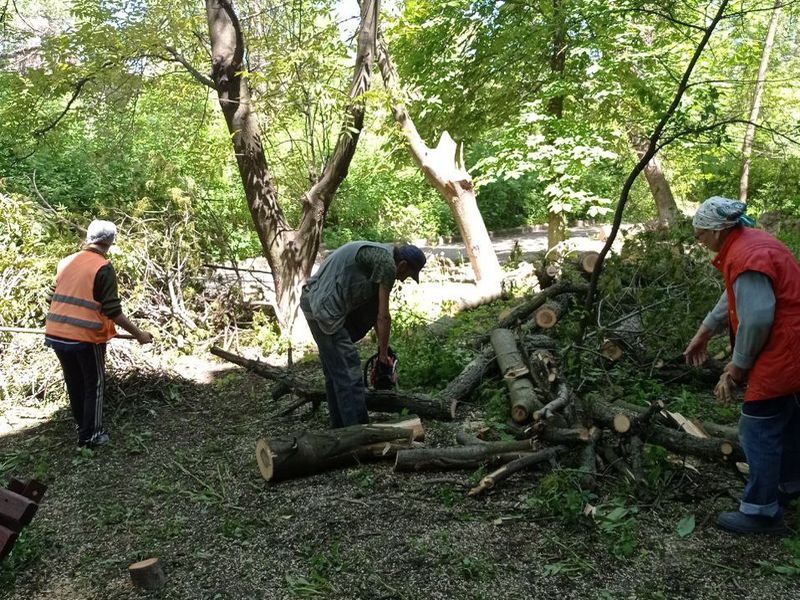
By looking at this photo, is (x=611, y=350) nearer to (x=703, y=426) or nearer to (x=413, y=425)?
(x=703, y=426)

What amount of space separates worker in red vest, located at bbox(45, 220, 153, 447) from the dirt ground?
2.01 ft

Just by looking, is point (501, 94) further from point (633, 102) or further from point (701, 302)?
point (701, 302)

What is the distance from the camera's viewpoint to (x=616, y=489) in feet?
11.8

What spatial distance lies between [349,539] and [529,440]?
1374 mm

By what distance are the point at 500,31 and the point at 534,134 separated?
189 centimetres

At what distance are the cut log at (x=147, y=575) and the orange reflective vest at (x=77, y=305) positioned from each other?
2.26 meters

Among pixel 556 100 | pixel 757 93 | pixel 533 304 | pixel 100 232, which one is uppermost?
pixel 556 100

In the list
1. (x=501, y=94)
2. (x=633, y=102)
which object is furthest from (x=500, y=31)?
(x=633, y=102)

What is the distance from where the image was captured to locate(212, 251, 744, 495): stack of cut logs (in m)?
3.75

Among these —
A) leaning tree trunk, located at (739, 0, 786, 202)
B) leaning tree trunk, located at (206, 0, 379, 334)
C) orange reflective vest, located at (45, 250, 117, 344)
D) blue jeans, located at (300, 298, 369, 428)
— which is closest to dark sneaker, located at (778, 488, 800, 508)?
blue jeans, located at (300, 298, 369, 428)

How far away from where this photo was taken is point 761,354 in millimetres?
2975

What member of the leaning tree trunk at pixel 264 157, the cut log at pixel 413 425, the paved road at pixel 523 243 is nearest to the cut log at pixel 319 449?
the cut log at pixel 413 425

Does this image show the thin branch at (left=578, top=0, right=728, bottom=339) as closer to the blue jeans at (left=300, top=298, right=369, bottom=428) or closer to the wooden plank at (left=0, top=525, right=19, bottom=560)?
the blue jeans at (left=300, top=298, right=369, bottom=428)

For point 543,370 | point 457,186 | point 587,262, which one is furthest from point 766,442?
point 457,186
